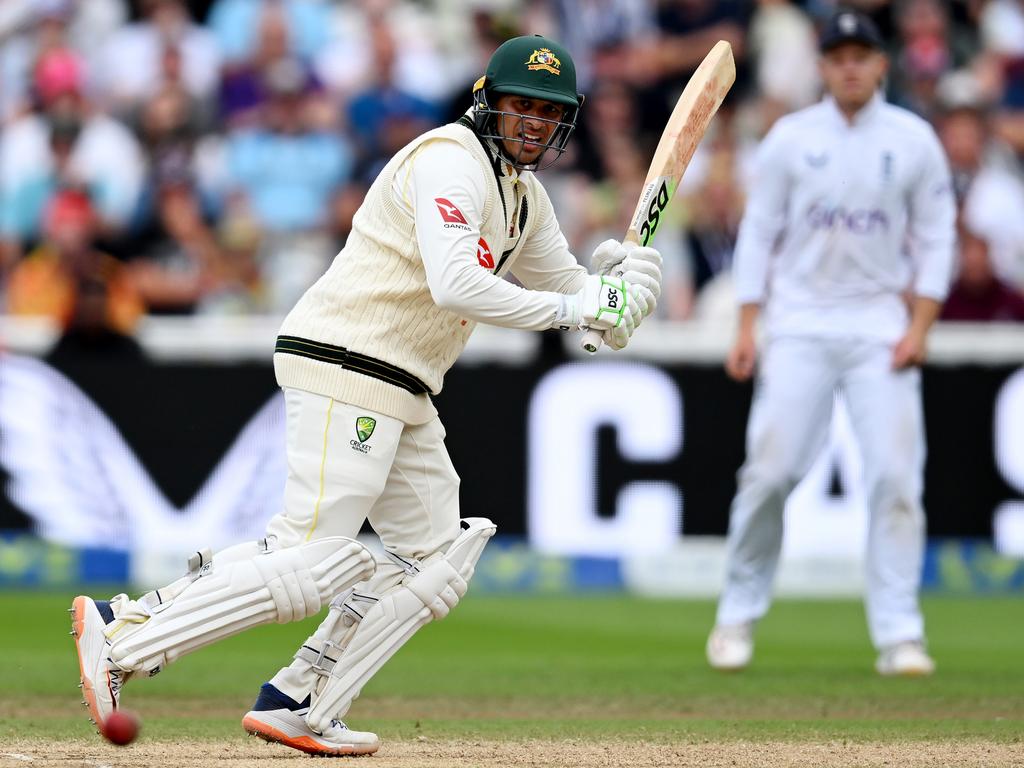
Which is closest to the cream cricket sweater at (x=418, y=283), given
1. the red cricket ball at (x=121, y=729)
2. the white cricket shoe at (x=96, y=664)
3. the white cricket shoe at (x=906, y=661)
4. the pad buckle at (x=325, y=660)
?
the pad buckle at (x=325, y=660)

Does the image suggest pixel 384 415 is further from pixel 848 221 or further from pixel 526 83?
pixel 848 221

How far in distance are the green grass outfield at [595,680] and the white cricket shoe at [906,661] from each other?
2.7 inches

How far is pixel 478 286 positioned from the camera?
14.1 feet

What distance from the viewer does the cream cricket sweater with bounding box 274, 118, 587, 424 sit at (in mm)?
4344

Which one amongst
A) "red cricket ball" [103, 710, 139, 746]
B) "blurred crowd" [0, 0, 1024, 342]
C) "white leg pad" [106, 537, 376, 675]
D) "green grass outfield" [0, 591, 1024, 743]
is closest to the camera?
"red cricket ball" [103, 710, 139, 746]

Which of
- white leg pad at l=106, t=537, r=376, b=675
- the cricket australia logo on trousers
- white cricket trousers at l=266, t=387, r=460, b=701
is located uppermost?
the cricket australia logo on trousers

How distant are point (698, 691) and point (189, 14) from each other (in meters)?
7.65

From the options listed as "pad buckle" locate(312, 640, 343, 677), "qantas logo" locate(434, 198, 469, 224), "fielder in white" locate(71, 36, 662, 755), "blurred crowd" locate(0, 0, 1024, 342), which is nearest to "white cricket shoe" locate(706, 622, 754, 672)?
"fielder in white" locate(71, 36, 662, 755)

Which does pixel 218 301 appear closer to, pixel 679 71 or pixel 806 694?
pixel 679 71

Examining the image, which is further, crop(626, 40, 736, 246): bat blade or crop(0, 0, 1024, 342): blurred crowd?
crop(0, 0, 1024, 342): blurred crowd

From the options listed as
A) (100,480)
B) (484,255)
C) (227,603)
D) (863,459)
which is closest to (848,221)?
(863,459)

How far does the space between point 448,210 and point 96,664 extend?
1.36 meters

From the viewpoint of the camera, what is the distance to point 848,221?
657 centimetres

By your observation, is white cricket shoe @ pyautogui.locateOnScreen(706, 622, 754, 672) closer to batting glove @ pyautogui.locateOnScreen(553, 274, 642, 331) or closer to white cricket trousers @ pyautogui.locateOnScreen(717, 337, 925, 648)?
white cricket trousers @ pyautogui.locateOnScreen(717, 337, 925, 648)
